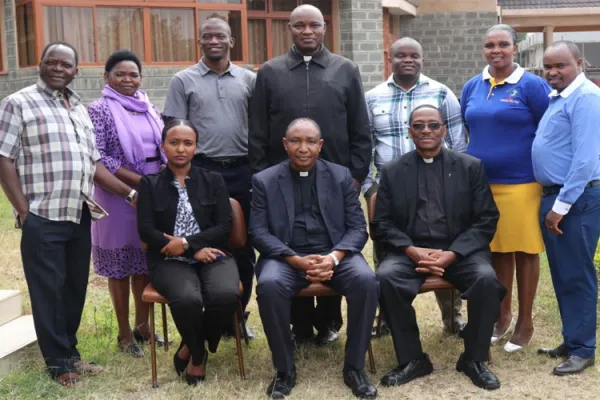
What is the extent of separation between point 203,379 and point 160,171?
55.0 inches

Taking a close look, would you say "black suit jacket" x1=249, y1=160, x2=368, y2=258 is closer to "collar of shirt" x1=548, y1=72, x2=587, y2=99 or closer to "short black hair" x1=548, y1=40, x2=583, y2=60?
"collar of shirt" x1=548, y1=72, x2=587, y2=99

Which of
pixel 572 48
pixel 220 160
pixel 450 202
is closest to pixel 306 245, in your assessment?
pixel 220 160

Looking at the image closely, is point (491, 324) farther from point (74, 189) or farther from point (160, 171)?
point (74, 189)

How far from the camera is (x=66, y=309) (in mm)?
5215

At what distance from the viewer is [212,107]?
5.58 meters

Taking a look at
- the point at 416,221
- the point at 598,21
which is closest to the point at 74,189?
the point at 416,221

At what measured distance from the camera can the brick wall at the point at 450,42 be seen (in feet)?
74.7

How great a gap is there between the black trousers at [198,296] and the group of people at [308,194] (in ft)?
0.04

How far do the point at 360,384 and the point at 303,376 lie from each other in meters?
0.52

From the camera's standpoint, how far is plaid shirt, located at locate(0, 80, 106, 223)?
4.75m

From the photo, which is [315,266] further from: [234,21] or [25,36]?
[234,21]

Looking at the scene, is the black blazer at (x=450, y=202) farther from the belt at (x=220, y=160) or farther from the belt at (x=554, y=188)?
the belt at (x=220, y=160)

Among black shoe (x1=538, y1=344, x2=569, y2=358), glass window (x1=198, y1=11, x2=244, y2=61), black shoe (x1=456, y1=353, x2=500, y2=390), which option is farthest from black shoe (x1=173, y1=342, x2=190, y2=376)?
glass window (x1=198, y1=11, x2=244, y2=61)

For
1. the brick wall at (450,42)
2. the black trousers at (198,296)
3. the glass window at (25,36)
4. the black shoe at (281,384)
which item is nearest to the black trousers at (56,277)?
the black trousers at (198,296)
